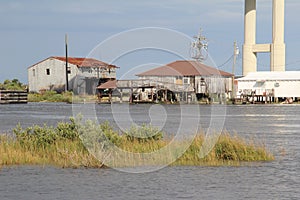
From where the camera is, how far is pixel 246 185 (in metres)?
23.1

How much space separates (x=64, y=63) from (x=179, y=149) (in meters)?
94.5

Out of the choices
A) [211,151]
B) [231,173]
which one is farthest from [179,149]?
[231,173]

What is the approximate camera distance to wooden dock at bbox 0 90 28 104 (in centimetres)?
11775

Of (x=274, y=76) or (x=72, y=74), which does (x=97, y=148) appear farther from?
(x=72, y=74)

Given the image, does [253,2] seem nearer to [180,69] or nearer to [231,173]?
[180,69]

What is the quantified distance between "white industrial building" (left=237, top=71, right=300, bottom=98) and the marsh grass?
8237 centimetres

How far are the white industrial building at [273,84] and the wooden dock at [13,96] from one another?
37.0 metres

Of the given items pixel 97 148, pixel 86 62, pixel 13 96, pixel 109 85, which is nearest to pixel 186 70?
pixel 109 85

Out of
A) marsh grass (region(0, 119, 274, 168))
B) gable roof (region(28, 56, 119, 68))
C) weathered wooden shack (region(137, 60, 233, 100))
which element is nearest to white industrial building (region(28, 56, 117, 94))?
gable roof (region(28, 56, 119, 68))

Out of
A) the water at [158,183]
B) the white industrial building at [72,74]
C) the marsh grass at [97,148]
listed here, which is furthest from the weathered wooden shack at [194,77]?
the water at [158,183]

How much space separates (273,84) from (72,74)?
34.9 metres

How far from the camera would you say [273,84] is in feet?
364

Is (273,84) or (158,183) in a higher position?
(273,84)

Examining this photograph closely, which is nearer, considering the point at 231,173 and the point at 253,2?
the point at 231,173
